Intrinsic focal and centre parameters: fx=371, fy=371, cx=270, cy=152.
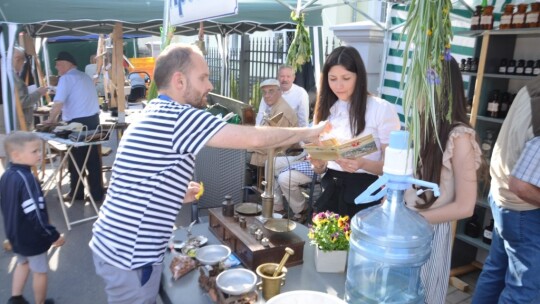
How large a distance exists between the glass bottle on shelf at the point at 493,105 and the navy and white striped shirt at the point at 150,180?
285cm

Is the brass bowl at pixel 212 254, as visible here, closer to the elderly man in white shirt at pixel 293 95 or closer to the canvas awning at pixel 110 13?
the canvas awning at pixel 110 13

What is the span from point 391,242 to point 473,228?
9.38 feet

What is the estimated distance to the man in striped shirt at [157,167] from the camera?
152 centimetres

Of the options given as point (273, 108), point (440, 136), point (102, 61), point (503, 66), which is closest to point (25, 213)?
point (440, 136)

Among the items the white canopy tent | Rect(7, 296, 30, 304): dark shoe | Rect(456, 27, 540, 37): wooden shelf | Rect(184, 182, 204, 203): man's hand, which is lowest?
Rect(7, 296, 30, 304): dark shoe

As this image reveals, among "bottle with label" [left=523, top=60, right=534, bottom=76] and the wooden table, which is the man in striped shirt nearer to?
the wooden table

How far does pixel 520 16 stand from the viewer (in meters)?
3.05

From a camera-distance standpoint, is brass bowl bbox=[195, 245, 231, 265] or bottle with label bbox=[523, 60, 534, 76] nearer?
brass bowl bbox=[195, 245, 231, 265]

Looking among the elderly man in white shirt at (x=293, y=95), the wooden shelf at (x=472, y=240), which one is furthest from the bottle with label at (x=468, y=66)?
the elderly man in white shirt at (x=293, y=95)

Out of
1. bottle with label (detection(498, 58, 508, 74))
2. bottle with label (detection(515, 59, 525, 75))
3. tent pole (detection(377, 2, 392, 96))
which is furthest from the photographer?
tent pole (detection(377, 2, 392, 96))

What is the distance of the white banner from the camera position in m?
2.56

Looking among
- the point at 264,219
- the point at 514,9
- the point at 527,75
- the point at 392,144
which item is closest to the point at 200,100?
the point at 264,219

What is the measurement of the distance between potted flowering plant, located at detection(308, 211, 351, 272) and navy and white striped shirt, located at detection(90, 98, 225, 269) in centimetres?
69

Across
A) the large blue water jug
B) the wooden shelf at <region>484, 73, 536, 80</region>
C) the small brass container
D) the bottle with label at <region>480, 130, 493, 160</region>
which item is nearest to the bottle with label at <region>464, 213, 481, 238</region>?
the bottle with label at <region>480, 130, 493, 160</region>
